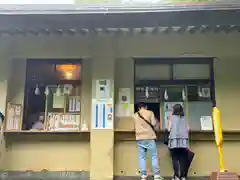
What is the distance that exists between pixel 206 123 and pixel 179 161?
1360mm

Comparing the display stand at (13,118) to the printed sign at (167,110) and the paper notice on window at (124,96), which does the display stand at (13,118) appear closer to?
the paper notice on window at (124,96)

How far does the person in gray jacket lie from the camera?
734cm

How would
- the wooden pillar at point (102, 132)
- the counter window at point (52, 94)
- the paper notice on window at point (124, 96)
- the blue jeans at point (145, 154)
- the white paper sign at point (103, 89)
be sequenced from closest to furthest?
1. the blue jeans at point (145, 154)
2. the wooden pillar at point (102, 132)
3. the white paper sign at point (103, 89)
4. the paper notice on window at point (124, 96)
5. the counter window at point (52, 94)

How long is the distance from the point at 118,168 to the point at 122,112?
1368 mm

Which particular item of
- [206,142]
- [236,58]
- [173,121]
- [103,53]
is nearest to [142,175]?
[173,121]

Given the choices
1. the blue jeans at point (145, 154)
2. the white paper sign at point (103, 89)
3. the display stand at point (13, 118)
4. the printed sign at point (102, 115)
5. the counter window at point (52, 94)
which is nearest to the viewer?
the blue jeans at point (145, 154)

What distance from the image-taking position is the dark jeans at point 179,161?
7.42 metres

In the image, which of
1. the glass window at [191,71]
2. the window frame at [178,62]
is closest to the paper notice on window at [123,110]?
the window frame at [178,62]

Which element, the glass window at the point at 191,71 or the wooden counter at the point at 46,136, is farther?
the glass window at the point at 191,71

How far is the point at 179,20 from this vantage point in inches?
269

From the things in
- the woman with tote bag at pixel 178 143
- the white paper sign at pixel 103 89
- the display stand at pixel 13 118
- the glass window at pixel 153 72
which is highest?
the glass window at pixel 153 72

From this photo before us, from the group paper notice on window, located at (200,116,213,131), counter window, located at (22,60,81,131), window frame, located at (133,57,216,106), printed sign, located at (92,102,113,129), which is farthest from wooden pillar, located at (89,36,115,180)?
paper notice on window, located at (200,116,213,131)

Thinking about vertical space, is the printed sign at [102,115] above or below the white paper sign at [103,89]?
below

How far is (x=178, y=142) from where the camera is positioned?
24.1ft
